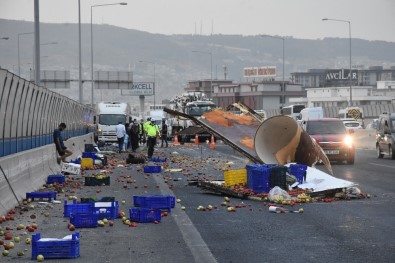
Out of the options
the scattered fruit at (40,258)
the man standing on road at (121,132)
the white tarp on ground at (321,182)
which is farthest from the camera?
the man standing on road at (121,132)

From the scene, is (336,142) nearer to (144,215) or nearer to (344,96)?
(144,215)

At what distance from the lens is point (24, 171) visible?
70.6 ft

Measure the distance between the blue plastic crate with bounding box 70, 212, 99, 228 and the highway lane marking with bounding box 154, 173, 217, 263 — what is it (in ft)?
4.34

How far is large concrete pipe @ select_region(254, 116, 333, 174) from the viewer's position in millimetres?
27281

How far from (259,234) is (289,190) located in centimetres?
712

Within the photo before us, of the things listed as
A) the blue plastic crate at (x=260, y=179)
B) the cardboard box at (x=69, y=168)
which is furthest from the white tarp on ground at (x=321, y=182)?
the cardboard box at (x=69, y=168)

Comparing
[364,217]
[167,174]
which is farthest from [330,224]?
[167,174]

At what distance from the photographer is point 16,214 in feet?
57.2

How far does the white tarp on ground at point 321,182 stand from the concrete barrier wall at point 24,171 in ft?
19.7

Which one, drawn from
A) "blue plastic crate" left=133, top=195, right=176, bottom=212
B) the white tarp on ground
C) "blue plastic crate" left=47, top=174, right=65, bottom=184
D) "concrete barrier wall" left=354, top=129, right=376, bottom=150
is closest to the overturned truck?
"blue plastic crate" left=47, top=174, right=65, bottom=184

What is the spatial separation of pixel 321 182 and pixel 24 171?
649 cm

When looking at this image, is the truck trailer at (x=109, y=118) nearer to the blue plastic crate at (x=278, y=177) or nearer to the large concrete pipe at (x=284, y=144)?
the large concrete pipe at (x=284, y=144)

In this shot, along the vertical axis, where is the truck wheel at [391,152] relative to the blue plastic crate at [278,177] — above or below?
below

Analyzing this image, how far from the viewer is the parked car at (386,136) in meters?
39.8
